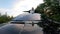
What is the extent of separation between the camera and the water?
4293mm

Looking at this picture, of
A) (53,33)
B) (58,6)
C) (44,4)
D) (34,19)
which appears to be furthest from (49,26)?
(44,4)

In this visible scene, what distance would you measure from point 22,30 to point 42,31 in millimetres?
394

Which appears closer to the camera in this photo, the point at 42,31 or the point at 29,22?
the point at 42,31

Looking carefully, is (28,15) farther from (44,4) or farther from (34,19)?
(44,4)

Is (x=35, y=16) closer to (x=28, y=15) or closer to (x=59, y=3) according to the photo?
(x=28, y=15)

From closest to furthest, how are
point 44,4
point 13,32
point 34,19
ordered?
point 13,32 < point 34,19 < point 44,4

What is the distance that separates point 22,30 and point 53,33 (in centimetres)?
62

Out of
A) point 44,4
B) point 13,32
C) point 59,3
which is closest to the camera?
point 13,32

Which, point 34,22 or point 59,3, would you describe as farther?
point 59,3

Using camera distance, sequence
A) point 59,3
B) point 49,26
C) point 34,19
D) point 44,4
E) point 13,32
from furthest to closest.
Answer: point 44,4, point 59,3, point 34,19, point 49,26, point 13,32

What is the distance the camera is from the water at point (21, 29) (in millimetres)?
4293

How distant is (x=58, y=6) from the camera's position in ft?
30.7

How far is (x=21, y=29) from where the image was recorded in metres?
4.35

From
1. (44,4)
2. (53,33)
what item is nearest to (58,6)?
(44,4)
